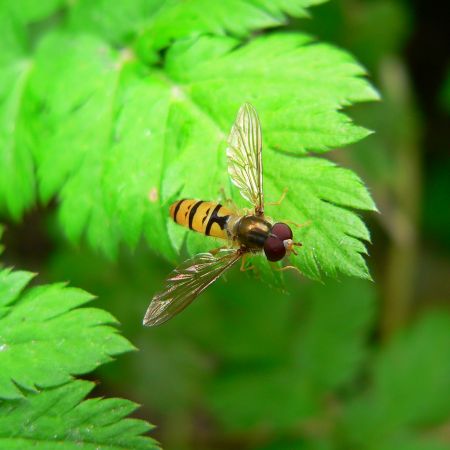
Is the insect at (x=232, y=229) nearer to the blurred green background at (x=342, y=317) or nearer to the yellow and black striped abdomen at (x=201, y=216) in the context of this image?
the yellow and black striped abdomen at (x=201, y=216)

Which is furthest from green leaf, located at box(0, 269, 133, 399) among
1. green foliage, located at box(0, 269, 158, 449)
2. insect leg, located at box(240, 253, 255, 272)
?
insect leg, located at box(240, 253, 255, 272)

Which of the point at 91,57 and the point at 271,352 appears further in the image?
the point at 271,352

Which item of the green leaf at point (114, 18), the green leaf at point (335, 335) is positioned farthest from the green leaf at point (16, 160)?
the green leaf at point (335, 335)

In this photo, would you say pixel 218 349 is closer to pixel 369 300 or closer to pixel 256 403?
pixel 256 403

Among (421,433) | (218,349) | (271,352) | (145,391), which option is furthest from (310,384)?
(145,391)

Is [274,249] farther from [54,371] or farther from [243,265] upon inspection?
[54,371]

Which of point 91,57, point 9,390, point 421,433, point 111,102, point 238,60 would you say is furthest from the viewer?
point 421,433
